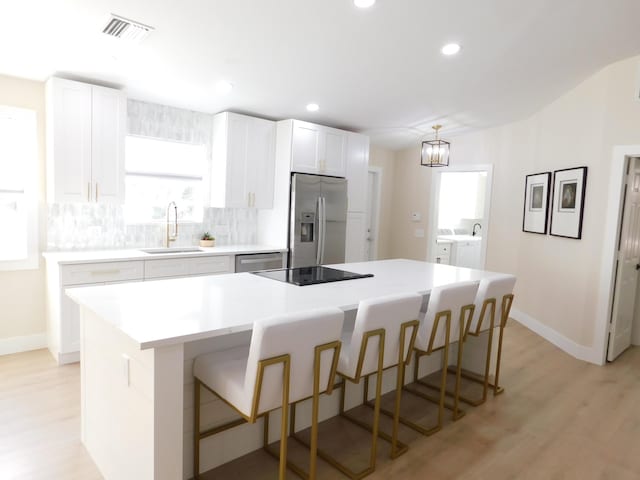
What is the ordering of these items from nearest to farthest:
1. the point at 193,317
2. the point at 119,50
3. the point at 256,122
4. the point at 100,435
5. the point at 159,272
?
the point at 193,317 < the point at 100,435 < the point at 119,50 < the point at 159,272 < the point at 256,122

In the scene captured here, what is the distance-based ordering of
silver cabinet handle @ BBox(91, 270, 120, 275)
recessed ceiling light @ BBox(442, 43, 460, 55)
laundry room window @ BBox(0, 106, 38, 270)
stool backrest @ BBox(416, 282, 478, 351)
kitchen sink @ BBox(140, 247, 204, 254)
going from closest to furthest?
stool backrest @ BBox(416, 282, 478, 351)
recessed ceiling light @ BBox(442, 43, 460, 55)
silver cabinet handle @ BBox(91, 270, 120, 275)
laundry room window @ BBox(0, 106, 38, 270)
kitchen sink @ BBox(140, 247, 204, 254)

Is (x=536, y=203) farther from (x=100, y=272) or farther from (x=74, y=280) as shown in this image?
(x=74, y=280)

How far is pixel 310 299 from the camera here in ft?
7.41

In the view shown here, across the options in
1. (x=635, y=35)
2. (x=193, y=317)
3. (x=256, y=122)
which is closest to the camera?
(x=193, y=317)

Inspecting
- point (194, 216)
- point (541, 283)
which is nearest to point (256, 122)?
point (194, 216)

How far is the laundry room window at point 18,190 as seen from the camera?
11.9 ft

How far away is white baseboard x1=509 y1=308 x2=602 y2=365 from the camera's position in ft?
13.3

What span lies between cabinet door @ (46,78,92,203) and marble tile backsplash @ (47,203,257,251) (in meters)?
0.30

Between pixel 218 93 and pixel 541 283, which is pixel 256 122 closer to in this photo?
pixel 218 93

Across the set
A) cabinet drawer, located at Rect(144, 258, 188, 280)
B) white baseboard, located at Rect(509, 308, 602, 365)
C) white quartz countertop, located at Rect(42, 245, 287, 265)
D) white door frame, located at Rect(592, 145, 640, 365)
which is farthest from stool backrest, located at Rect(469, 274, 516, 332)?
cabinet drawer, located at Rect(144, 258, 188, 280)

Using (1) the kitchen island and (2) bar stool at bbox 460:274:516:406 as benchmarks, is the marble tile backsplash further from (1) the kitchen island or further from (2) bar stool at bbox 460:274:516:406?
(2) bar stool at bbox 460:274:516:406

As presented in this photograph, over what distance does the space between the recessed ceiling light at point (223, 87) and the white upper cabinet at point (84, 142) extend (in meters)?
0.84

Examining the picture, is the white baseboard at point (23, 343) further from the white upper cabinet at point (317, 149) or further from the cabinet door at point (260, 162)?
the white upper cabinet at point (317, 149)

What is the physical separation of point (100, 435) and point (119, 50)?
2558mm
